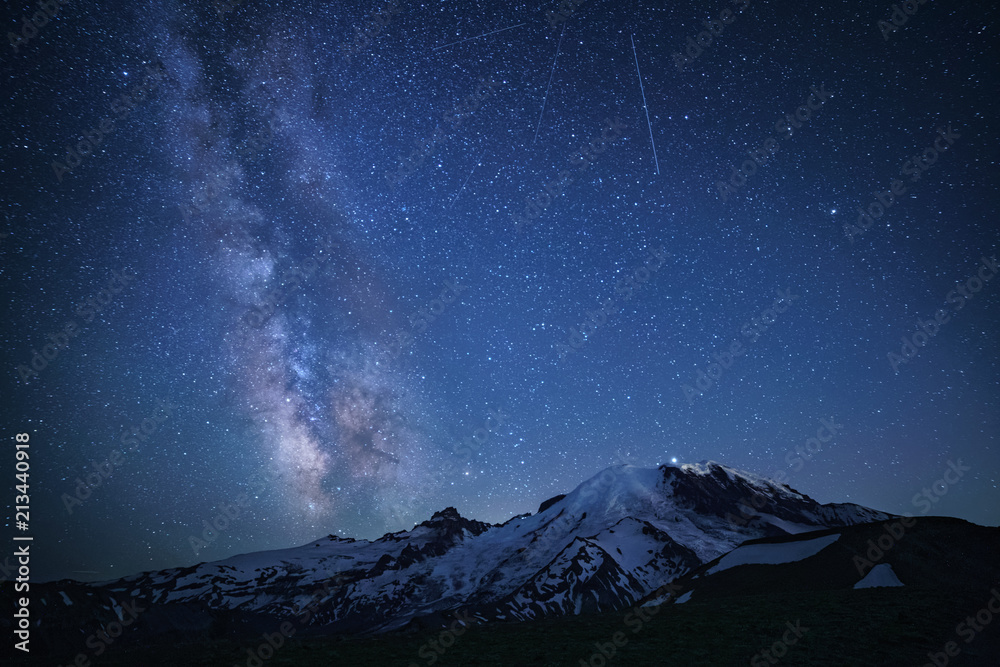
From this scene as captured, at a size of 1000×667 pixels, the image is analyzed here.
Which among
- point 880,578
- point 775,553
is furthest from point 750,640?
point 775,553

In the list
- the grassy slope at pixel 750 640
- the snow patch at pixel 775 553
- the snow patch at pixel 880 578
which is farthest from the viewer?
the snow patch at pixel 775 553

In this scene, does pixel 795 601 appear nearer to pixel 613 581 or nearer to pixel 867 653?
pixel 867 653

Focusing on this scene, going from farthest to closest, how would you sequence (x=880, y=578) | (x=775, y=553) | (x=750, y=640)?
(x=775, y=553), (x=880, y=578), (x=750, y=640)

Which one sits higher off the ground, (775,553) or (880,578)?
(775,553)

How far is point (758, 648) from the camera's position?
17.9 metres

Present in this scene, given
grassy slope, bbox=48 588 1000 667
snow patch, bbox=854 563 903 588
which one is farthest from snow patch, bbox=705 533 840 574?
grassy slope, bbox=48 588 1000 667

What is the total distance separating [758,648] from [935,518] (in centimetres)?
5799

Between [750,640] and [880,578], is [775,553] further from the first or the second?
[750,640]

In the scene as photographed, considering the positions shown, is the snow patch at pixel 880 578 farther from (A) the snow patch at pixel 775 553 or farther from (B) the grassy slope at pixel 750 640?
(B) the grassy slope at pixel 750 640

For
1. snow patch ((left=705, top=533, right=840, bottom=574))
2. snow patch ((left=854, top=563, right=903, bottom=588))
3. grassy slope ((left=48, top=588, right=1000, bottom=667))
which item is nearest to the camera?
grassy slope ((left=48, top=588, right=1000, bottom=667))

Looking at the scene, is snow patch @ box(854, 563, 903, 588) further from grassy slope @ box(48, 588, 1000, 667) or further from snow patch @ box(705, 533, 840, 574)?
grassy slope @ box(48, 588, 1000, 667)

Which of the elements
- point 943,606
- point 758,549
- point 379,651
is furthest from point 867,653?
point 758,549

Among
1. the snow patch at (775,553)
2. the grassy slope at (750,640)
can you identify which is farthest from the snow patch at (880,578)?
the grassy slope at (750,640)

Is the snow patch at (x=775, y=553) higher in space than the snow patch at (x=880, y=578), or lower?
higher
